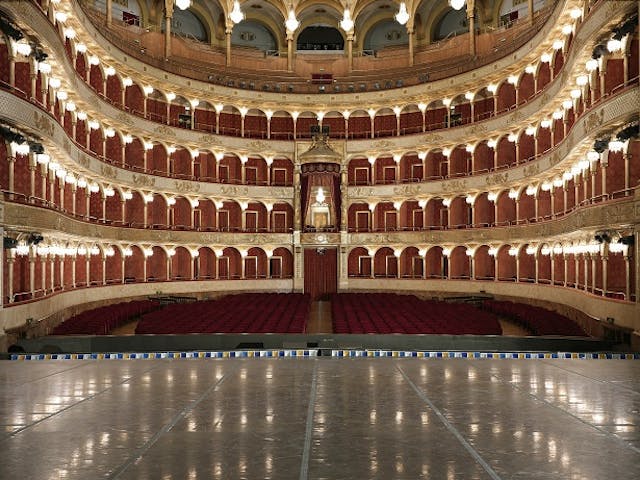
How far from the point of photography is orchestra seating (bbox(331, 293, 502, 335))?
2009cm

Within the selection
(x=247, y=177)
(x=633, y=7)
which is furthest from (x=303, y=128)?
(x=633, y=7)

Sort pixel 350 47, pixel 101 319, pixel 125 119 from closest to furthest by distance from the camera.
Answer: pixel 101 319 < pixel 125 119 < pixel 350 47

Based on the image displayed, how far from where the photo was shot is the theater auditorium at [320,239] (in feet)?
25.2

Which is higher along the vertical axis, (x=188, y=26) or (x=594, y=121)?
(x=188, y=26)

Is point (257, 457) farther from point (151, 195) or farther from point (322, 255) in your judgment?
point (322, 255)

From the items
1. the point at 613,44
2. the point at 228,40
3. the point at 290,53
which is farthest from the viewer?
the point at 290,53

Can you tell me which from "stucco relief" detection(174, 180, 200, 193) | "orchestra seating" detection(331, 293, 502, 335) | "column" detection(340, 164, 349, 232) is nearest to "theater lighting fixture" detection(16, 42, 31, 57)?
"orchestra seating" detection(331, 293, 502, 335)

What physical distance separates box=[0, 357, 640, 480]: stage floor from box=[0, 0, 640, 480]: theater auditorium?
56mm

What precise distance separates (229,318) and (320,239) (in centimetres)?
1958

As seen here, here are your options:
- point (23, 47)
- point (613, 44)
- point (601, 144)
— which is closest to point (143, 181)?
point (23, 47)

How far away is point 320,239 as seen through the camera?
42.7m

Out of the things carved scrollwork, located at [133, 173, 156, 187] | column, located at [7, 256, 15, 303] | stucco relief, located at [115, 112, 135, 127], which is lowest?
column, located at [7, 256, 15, 303]

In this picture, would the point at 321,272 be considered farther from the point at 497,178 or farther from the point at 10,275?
the point at 10,275

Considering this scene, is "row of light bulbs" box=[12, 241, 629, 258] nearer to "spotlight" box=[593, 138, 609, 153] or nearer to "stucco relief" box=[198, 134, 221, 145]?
"spotlight" box=[593, 138, 609, 153]
